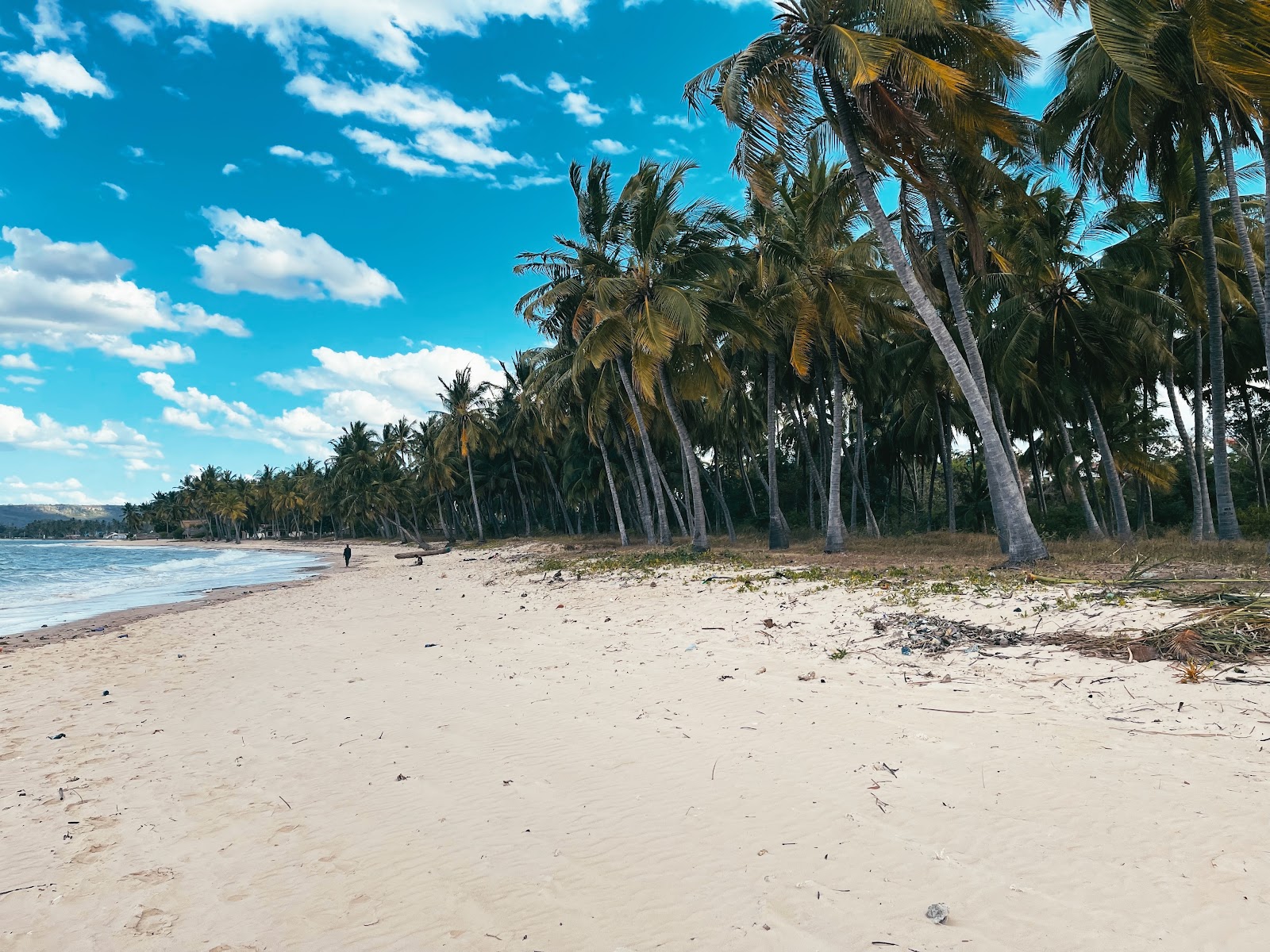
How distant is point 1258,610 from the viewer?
226 inches

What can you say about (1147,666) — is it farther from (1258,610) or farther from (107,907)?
(107,907)

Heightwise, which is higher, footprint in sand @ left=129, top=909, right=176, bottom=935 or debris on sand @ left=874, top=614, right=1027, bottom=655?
debris on sand @ left=874, top=614, right=1027, bottom=655

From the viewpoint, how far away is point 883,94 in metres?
11.5

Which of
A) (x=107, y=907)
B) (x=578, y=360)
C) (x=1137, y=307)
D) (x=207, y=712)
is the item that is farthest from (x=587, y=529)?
(x=107, y=907)

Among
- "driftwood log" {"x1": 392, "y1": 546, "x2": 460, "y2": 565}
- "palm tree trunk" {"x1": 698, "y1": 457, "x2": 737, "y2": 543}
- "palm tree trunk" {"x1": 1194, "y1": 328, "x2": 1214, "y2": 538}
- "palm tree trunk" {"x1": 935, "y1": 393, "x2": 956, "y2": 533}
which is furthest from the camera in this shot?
"driftwood log" {"x1": 392, "y1": 546, "x2": 460, "y2": 565}

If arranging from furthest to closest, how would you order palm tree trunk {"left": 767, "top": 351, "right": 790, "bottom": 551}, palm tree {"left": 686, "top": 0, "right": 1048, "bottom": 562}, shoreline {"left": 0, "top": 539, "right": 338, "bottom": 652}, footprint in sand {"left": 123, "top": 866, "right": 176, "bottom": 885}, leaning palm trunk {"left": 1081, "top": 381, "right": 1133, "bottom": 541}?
1. palm tree trunk {"left": 767, "top": 351, "right": 790, "bottom": 551}
2. leaning palm trunk {"left": 1081, "top": 381, "right": 1133, "bottom": 541}
3. shoreline {"left": 0, "top": 539, "right": 338, "bottom": 652}
4. palm tree {"left": 686, "top": 0, "right": 1048, "bottom": 562}
5. footprint in sand {"left": 123, "top": 866, "right": 176, "bottom": 885}

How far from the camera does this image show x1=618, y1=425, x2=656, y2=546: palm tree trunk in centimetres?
2852

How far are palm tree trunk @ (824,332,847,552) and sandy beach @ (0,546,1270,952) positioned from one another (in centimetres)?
1000

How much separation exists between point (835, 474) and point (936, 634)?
11851 millimetres

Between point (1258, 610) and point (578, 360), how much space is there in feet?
59.5

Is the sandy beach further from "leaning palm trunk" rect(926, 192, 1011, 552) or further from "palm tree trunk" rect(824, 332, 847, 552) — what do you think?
"palm tree trunk" rect(824, 332, 847, 552)

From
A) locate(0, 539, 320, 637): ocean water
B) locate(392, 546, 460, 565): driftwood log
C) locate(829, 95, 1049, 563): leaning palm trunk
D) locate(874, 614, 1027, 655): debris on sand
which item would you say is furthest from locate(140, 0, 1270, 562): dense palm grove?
locate(0, 539, 320, 637): ocean water

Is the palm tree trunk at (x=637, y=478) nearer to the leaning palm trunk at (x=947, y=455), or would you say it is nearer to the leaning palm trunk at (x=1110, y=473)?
the leaning palm trunk at (x=947, y=455)

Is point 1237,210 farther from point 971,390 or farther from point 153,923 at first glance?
point 153,923
